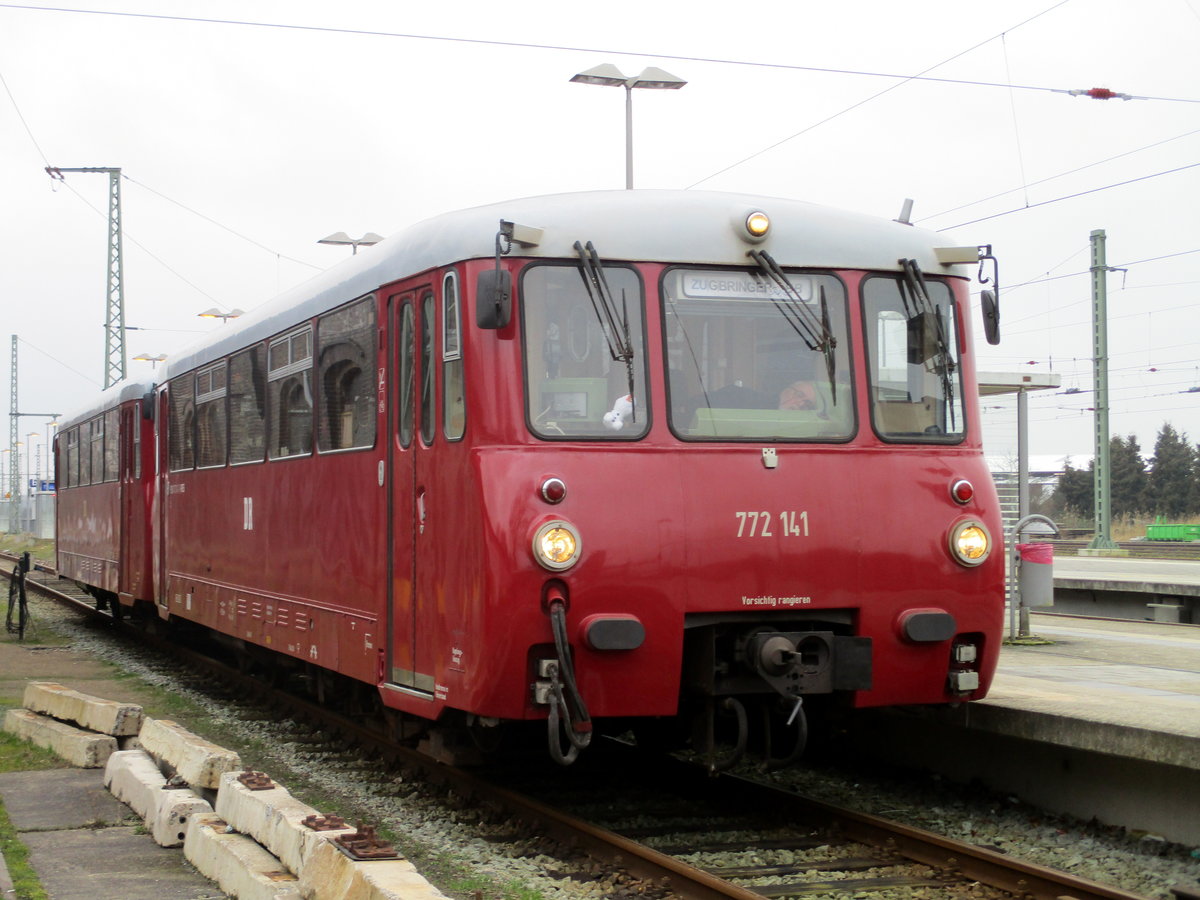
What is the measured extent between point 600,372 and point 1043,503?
264 ft

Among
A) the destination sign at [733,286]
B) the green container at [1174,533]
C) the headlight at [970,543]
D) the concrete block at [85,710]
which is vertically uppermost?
the destination sign at [733,286]

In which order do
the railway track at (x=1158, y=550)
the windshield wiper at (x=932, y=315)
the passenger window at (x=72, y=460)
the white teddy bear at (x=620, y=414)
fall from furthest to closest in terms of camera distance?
the railway track at (x=1158, y=550), the passenger window at (x=72, y=460), the windshield wiper at (x=932, y=315), the white teddy bear at (x=620, y=414)

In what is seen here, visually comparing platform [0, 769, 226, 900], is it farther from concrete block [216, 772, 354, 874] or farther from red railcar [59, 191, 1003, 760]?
red railcar [59, 191, 1003, 760]

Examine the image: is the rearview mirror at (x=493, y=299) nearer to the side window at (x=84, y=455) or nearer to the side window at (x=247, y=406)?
the side window at (x=247, y=406)

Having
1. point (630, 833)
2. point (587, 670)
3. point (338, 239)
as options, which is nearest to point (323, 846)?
point (587, 670)

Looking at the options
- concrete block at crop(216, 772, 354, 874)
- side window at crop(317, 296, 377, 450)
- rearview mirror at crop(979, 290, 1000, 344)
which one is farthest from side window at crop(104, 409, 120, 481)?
rearview mirror at crop(979, 290, 1000, 344)

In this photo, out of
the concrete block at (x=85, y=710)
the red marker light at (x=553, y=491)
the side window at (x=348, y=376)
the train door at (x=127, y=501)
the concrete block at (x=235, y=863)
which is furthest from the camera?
the train door at (x=127, y=501)

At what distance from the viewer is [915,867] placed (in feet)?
22.8

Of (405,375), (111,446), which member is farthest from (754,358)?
(111,446)

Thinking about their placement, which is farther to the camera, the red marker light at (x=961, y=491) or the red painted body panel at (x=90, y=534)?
the red painted body panel at (x=90, y=534)

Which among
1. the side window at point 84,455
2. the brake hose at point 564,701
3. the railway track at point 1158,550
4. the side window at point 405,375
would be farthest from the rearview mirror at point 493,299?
the railway track at point 1158,550

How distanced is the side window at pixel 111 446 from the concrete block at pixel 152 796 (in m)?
10.9

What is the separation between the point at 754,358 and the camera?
24.5 ft

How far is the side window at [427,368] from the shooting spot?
7.73 meters
